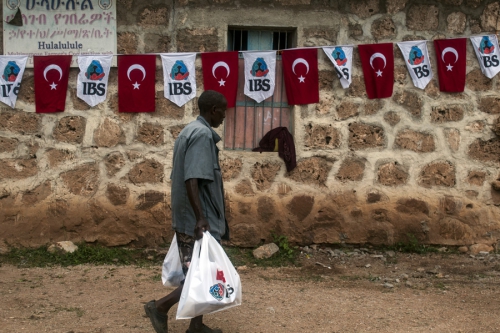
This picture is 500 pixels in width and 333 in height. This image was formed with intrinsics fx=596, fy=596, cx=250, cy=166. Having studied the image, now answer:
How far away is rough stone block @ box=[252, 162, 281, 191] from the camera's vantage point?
6133 mm

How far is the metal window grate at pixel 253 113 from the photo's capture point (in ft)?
20.5

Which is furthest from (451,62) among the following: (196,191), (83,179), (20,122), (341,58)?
(20,122)

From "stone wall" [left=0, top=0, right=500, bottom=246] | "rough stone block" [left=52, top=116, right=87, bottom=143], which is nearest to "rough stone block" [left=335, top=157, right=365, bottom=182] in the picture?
"stone wall" [left=0, top=0, right=500, bottom=246]

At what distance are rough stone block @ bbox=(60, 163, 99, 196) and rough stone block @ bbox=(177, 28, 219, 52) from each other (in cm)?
153

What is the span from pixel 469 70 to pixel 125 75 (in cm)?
355

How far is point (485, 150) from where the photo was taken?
623 centimetres

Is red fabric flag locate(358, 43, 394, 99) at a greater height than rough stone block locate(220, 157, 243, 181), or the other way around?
red fabric flag locate(358, 43, 394, 99)

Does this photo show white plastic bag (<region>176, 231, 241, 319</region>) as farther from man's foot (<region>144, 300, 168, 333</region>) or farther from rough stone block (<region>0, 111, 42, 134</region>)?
rough stone block (<region>0, 111, 42, 134</region>)

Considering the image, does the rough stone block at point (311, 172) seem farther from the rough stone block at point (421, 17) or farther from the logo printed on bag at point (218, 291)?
the logo printed on bag at point (218, 291)

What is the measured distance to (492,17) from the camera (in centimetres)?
614

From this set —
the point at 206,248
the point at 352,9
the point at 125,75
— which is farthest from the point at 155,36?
the point at 206,248

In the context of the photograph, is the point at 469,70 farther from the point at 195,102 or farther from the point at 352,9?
the point at 195,102

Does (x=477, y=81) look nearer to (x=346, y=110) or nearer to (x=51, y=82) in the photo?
(x=346, y=110)

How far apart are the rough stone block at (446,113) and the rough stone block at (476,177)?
23.1 inches
